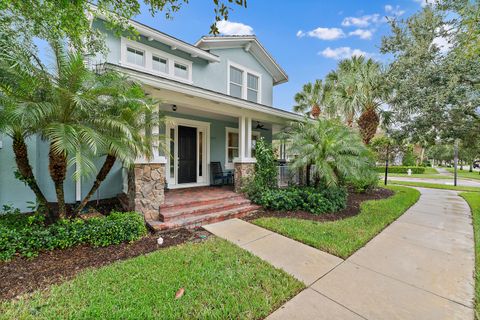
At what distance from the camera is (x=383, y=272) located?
3178 millimetres

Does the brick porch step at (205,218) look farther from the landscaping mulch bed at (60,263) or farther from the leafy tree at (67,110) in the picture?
the leafy tree at (67,110)

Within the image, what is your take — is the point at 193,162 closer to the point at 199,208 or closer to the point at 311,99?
the point at 199,208

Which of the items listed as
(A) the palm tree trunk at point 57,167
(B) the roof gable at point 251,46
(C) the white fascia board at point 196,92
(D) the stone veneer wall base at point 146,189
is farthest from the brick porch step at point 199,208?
(B) the roof gable at point 251,46

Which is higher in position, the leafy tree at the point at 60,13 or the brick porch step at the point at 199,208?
the leafy tree at the point at 60,13

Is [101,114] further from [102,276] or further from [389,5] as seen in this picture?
[389,5]

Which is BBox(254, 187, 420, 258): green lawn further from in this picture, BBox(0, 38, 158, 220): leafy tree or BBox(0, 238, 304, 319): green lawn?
BBox(0, 38, 158, 220): leafy tree

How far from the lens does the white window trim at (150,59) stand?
686 centimetres

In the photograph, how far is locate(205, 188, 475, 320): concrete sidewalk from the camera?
2391 millimetres

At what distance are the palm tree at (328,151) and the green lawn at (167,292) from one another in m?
3.88

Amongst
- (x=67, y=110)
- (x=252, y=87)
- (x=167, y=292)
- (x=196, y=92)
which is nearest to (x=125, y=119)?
(x=67, y=110)

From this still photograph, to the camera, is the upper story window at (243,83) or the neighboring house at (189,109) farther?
the upper story window at (243,83)

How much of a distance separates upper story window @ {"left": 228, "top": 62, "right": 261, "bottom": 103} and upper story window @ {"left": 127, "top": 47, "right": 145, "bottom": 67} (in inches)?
148

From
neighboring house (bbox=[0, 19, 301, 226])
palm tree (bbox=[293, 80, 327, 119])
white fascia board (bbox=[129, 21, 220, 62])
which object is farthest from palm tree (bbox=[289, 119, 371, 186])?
palm tree (bbox=[293, 80, 327, 119])

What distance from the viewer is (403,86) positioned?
24.6 ft
